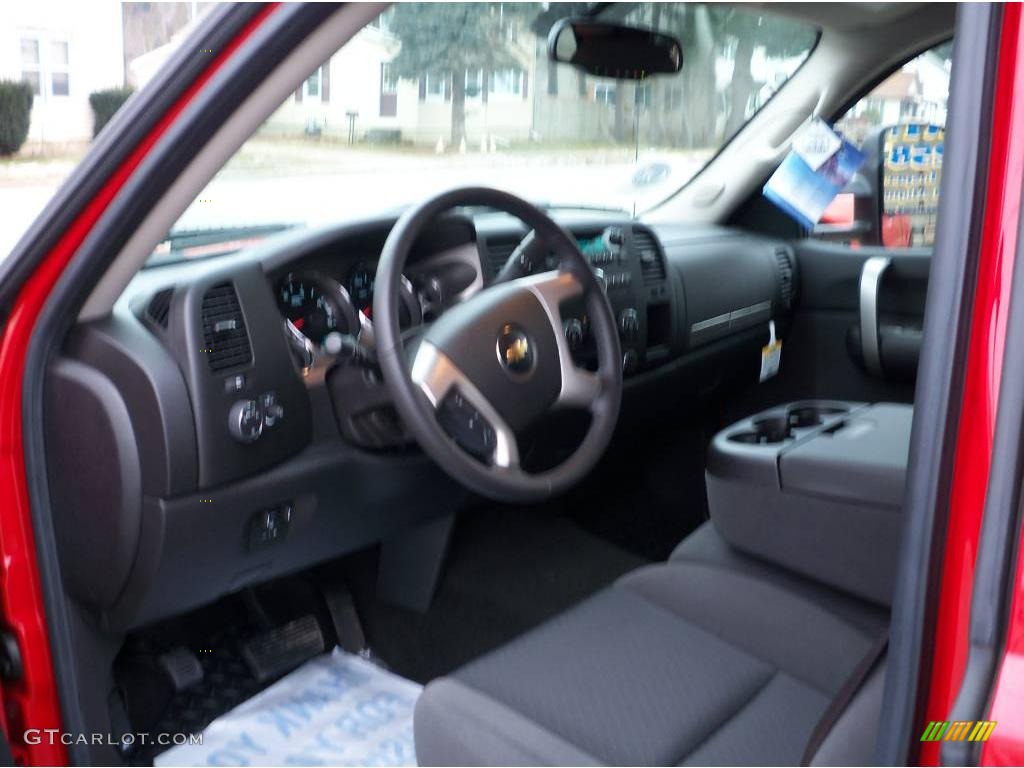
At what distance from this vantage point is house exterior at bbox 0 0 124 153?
150cm

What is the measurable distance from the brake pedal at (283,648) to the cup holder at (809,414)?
1218 millimetres

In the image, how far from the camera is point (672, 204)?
3.32 metres

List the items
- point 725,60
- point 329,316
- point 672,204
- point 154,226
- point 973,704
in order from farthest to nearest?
point 672,204
point 725,60
point 329,316
point 154,226
point 973,704

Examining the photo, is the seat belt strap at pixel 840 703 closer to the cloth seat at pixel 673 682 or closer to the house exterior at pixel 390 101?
the cloth seat at pixel 673 682

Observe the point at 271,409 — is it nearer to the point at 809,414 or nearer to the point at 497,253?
the point at 497,253

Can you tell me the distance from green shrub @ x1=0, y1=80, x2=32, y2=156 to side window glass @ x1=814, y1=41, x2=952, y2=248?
209 centimetres

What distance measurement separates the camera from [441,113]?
7.38 ft

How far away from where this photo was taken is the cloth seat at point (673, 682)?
143 centimetres

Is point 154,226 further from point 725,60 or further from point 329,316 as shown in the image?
point 725,60

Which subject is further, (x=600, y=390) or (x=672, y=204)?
(x=672, y=204)

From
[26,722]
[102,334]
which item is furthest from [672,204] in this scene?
[26,722]

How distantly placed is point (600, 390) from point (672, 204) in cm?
156

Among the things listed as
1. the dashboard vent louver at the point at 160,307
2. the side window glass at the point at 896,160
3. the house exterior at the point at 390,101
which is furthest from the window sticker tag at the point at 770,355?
the dashboard vent louver at the point at 160,307

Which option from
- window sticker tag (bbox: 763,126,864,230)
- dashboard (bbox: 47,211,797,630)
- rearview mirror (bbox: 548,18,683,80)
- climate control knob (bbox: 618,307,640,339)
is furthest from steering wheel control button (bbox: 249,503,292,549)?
window sticker tag (bbox: 763,126,864,230)
